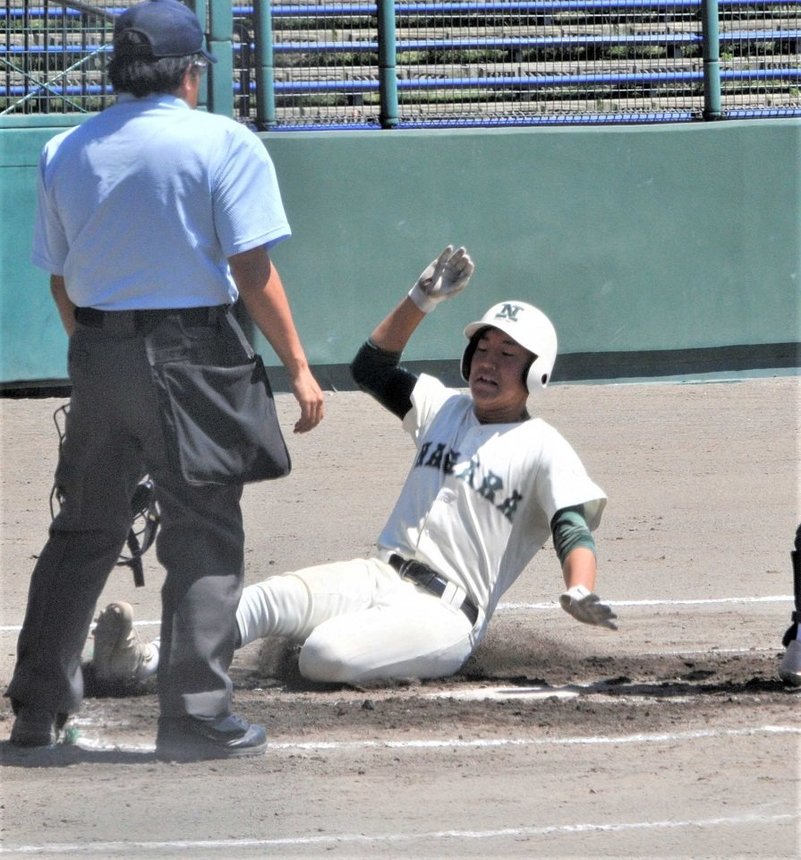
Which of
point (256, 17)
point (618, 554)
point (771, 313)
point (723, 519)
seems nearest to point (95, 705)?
point (618, 554)

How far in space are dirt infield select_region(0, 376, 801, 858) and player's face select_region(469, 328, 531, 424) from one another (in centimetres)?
89

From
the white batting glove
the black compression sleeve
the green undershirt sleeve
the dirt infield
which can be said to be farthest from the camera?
the black compression sleeve

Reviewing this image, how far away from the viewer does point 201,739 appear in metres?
4.02

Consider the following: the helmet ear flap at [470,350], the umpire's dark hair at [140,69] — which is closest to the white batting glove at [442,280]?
the helmet ear flap at [470,350]

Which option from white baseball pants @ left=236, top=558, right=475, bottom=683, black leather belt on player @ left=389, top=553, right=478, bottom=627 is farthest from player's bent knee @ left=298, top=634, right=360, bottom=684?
black leather belt on player @ left=389, top=553, right=478, bottom=627

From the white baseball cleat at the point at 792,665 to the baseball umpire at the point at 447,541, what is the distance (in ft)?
2.31

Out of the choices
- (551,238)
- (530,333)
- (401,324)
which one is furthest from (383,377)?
(551,238)

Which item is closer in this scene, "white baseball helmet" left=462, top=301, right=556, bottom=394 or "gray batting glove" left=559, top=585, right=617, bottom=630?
"gray batting glove" left=559, top=585, right=617, bottom=630

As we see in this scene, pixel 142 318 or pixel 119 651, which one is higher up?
pixel 142 318

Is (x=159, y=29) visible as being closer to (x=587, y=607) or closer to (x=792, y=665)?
(x=587, y=607)

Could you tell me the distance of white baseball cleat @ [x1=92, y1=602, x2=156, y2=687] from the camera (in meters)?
4.52

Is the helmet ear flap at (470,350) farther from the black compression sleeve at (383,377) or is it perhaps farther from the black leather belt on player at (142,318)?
the black leather belt on player at (142,318)

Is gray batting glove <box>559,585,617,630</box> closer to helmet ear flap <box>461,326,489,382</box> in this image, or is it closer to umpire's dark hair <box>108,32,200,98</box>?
helmet ear flap <box>461,326,489,382</box>

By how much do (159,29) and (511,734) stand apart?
2.13 m
